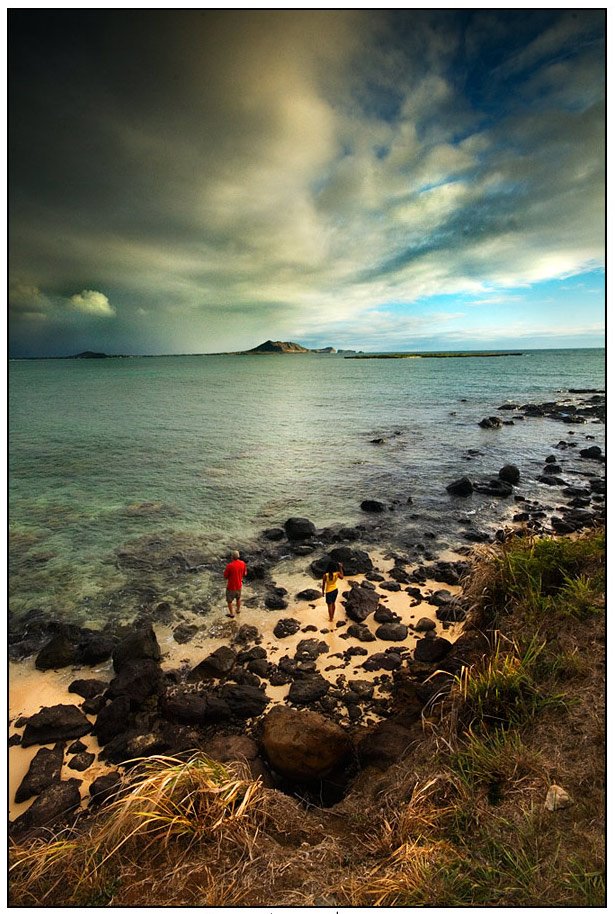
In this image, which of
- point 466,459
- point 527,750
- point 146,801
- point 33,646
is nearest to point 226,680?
point 146,801

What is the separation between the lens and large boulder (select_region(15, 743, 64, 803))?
6695 mm

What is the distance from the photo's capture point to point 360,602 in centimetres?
1102

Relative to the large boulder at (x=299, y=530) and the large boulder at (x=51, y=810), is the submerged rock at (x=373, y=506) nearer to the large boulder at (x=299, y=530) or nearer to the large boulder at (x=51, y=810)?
the large boulder at (x=299, y=530)

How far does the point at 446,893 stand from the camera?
3.31 meters

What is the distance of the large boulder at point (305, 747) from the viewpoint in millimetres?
6012

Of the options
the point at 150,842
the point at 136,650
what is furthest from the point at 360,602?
the point at 150,842

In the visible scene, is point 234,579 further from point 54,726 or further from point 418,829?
point 418,829

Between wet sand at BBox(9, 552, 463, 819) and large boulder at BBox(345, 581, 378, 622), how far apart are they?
189 millimetres

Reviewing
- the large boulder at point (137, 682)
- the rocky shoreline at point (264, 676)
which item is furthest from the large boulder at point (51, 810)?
the large boulder at point (137, 682)

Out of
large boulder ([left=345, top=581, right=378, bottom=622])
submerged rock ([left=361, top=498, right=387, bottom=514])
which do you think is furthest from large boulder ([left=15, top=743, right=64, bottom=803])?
submerged rock ([left=361, top=498, right=387, bottom=514])

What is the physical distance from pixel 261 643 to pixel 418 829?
6.36m

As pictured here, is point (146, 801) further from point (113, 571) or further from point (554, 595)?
point (113, 571)

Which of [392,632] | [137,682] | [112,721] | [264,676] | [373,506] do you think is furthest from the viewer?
[373,506]

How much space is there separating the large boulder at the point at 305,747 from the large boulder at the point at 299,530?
9.35m
